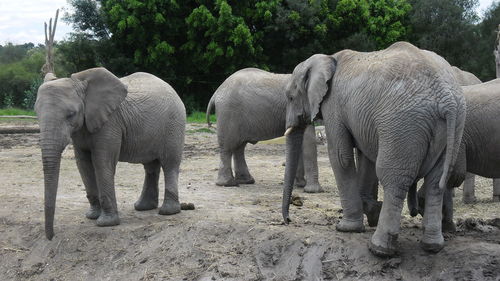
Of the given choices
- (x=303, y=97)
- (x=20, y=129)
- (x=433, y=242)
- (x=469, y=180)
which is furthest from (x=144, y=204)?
(x=20, y=129)

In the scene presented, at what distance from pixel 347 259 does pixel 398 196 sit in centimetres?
85

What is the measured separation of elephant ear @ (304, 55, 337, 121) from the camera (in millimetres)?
6129

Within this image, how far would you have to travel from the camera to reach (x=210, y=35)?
2381 centimetres

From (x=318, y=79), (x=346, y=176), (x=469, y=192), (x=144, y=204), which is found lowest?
(x=144, y=204)

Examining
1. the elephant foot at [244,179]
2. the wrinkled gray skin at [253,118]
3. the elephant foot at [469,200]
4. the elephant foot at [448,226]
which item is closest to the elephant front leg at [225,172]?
the wrinkled gray skin at [253,118]

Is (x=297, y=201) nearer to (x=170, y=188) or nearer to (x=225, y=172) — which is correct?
(x=170, y=188)

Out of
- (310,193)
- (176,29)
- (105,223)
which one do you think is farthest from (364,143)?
(176,29)

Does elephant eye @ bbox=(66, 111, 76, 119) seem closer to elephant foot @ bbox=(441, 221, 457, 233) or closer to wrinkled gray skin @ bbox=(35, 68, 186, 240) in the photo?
wrinkled gray skin @ bbox=(35, 68, 186, 240)

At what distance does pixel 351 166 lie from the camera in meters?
6.14

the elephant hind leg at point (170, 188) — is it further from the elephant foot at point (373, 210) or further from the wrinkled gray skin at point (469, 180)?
the wrinkled gray skin at point (469, 180)

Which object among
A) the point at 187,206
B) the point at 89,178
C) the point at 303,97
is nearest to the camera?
the point at 303,97

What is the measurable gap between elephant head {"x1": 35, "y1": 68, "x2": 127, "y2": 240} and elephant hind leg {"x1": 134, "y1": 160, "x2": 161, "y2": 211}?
134 centimetres

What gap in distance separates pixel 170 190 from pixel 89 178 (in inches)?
39.6

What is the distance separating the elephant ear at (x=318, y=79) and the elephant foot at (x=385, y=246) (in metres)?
1.41
